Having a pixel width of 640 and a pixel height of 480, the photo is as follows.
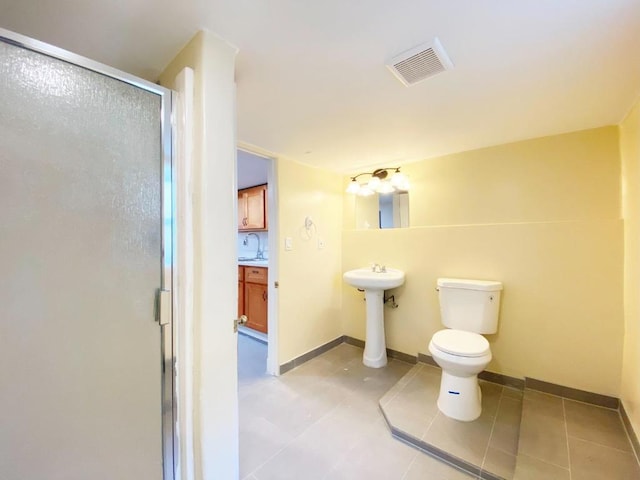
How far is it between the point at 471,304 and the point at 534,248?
626 millimetres

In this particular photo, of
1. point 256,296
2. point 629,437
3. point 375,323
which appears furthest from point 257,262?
point 629,437

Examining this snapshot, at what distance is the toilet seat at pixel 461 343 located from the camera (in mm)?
1733

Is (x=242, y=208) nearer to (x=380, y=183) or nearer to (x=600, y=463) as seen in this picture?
(x=380, y=183)

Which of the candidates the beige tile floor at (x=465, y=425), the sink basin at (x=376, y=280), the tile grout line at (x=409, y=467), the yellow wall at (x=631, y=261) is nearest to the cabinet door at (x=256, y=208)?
the sink basin at (x=376, y=280)

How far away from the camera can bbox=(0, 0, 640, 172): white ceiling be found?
953 mm

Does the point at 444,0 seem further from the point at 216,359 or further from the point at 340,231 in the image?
the point at 340,231

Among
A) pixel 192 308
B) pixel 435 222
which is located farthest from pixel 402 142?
pixel 192 308

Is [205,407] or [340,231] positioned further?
[340,231]

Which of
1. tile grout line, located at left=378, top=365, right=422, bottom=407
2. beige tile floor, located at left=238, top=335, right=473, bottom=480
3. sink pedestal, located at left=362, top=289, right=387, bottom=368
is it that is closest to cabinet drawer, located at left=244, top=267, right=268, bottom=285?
beige tile floor, located at left=238, top=335, right=473, bottom=480

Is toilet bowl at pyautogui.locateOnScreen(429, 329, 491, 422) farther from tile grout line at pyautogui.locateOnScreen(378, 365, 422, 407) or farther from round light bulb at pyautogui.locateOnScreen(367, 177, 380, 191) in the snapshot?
round light bulb at pyautogui.locateOnScreen(367, 177, 380, 191)

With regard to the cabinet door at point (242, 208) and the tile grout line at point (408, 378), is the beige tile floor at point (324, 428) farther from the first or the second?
the cabinet door at point (242, 208)

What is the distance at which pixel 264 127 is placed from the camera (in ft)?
6.23

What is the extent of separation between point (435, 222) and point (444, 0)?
1.88 metres

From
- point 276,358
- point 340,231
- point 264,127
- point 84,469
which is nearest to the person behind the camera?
point 84,469
